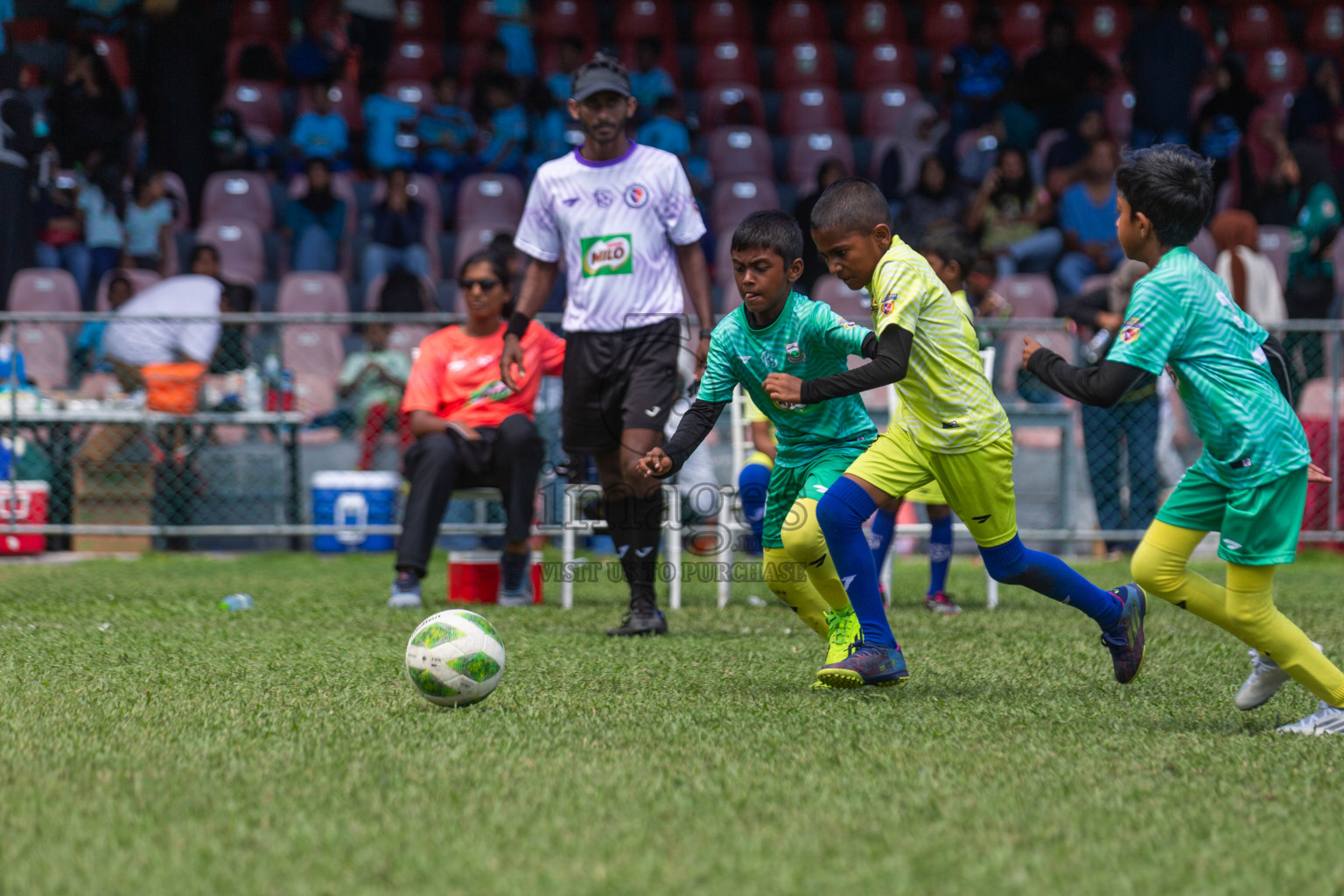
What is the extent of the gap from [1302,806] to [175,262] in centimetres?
1078

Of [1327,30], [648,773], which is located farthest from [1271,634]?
[1327,30]

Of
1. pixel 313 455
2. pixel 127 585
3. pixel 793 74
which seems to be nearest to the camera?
pixel 127 585

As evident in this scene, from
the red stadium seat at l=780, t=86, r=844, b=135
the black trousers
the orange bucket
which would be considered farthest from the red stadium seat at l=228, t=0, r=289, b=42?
the black trousers

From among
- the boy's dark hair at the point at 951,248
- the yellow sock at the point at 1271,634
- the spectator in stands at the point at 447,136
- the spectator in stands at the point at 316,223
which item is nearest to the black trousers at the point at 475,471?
the boy's dark hair at the point at 951,248

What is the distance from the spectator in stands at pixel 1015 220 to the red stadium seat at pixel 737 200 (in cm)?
184

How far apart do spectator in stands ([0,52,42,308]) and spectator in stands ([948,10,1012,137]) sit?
800cm

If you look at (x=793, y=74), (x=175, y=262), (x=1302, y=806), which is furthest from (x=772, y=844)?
(x=793, y=74)

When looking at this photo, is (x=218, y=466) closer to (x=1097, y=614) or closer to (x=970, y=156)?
(x=1097, y=614)

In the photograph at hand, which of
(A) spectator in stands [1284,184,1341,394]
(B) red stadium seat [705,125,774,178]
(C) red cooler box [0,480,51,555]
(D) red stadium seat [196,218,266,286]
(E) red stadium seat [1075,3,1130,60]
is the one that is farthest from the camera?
(E) red stadium seat [1075,3,1130,60]

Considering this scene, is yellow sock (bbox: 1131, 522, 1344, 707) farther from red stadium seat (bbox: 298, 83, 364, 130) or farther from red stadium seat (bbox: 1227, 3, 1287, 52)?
red stadium seat (bbox: 1227, 3, 1287, 52)

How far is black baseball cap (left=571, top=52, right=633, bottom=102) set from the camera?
5254mm

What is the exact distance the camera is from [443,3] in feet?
47.5

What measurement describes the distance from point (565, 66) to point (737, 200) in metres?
2.20

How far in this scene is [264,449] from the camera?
8773 millimetres
